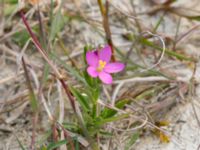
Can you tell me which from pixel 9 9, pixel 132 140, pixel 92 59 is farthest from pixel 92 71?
pixel 9 9

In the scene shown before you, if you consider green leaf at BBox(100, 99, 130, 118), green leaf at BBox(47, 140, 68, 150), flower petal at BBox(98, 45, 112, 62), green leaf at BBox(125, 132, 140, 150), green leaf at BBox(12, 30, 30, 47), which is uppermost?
flower petal at BBox(98, 45, 112, 62)

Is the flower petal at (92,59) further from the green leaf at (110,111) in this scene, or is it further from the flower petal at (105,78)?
the green leaf at (110,111)

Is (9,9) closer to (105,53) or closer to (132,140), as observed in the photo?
(105,53)

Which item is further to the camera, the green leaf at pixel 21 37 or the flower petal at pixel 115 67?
the green leaf at pixel 21 37

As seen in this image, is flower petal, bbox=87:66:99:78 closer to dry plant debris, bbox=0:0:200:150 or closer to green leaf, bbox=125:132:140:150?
dry plant debris, bbox=0:0:200:150

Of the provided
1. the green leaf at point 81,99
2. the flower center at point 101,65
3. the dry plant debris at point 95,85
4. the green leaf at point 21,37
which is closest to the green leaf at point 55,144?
the dry plant debris at point 95,85

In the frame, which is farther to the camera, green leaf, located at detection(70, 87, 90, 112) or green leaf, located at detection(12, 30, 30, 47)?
green leaf, located at detection(12, 30, 30, 47)

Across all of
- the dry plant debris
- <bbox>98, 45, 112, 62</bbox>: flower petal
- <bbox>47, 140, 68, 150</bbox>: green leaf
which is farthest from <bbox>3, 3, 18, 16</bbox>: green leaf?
<bbox>47, 140, 68, 150</bbox>: green leaf

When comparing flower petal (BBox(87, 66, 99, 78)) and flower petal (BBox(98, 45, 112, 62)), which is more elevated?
flower petal (BBox(98, 45, 112, 62))
